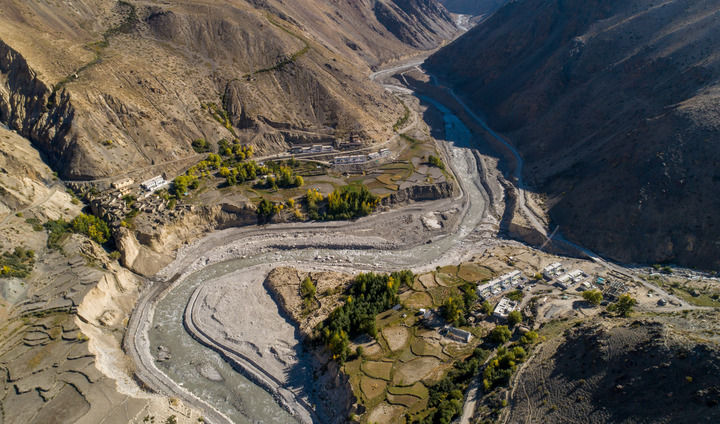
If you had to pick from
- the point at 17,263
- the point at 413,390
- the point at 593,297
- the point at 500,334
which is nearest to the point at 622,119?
the point at 593,297

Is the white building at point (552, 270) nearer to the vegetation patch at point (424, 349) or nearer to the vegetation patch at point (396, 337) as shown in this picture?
the vegetation patch at point (424, 349)

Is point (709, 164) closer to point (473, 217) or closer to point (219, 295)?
point (473, 217)

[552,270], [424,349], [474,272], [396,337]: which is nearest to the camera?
[424,349]

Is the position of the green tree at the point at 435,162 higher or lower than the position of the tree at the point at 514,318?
higher

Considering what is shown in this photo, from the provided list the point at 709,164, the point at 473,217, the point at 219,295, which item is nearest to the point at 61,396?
the point at 219,295

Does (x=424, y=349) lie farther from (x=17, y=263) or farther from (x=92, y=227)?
(x=17, y=263)

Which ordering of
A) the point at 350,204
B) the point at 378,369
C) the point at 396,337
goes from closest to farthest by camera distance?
the point at 378,369
the point at 396,337
the point at 350,204

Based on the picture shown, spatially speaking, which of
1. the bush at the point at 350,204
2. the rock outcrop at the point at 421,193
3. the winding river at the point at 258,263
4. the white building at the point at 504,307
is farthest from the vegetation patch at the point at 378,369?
the rock outcrop at the point at 421,193
